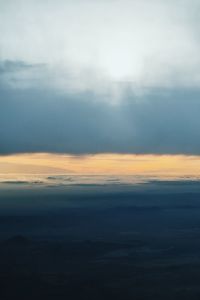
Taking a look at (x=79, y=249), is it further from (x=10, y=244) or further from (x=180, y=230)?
(x=180, y=230)

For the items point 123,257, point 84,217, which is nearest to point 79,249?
point 123,257

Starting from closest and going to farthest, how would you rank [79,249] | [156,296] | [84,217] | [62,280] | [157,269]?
[156,296]
[62,280]
[157,269]
[79,249]
[84,217]

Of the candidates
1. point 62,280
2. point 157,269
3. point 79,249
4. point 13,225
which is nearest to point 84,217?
point 13,225

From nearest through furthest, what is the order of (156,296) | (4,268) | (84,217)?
1. (156,296)
2. (4,268)
3. (84,217)

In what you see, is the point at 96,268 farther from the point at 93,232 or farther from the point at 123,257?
the point at 93,232

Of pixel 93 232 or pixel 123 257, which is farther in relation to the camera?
pixel 93 232

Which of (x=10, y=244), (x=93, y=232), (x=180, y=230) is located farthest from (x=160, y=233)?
(x=10, y=244)

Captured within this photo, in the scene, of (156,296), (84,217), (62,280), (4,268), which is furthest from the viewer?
(84,217)

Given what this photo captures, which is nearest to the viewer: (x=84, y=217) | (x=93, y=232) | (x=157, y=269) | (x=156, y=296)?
(x=156, y=296)

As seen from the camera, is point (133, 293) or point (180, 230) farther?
point (180, 230)
